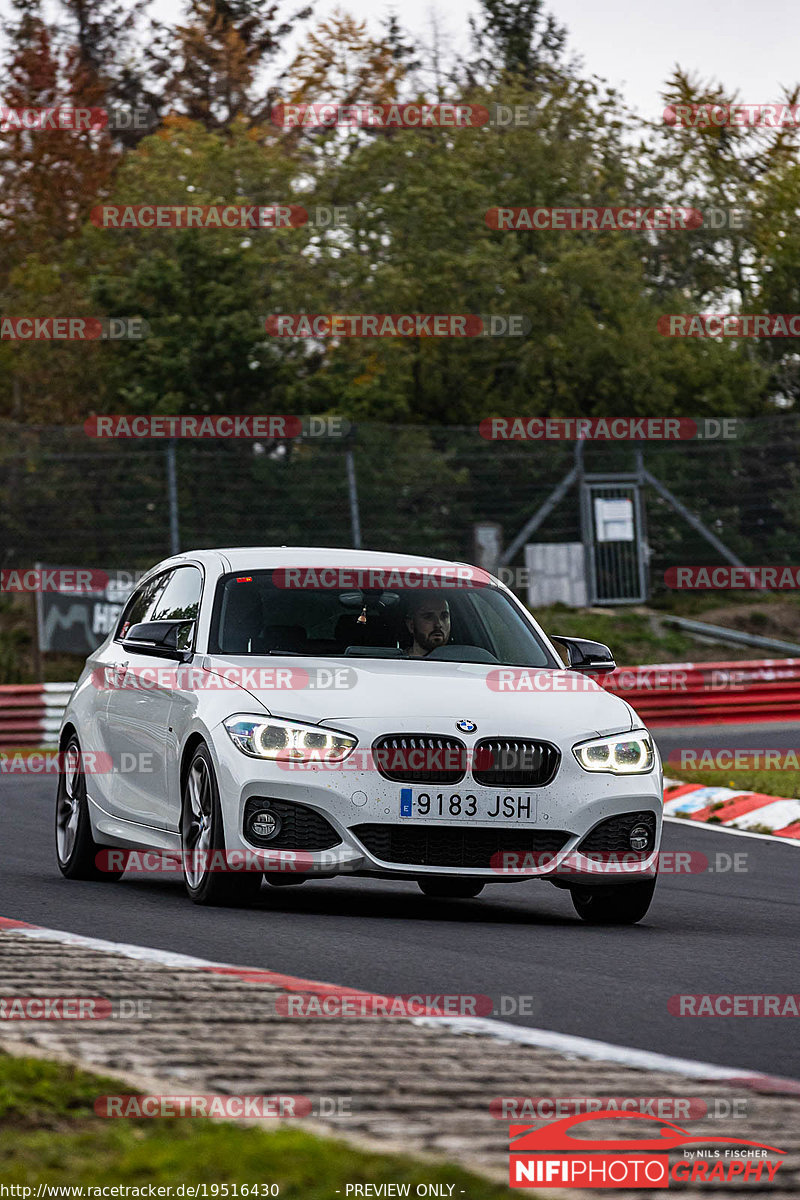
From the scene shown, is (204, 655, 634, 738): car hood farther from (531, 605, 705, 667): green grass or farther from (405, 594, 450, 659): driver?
(531, 605, 705, 667): green grass

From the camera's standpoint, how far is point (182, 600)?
10664mm

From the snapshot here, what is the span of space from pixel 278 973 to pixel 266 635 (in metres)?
3.23

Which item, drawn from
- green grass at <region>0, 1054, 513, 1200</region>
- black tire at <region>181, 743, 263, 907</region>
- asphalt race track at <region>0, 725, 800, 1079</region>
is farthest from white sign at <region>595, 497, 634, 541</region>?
green grass at <region>0, 1054, 513, 1200</region>

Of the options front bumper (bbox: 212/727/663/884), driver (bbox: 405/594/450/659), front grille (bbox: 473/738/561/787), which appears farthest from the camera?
driver (bbox: 405/594/450/659)

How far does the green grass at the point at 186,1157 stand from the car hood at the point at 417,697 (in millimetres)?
4540

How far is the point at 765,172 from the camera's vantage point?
46.3 metres

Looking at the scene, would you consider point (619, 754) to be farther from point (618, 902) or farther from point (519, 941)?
point (519, 941)

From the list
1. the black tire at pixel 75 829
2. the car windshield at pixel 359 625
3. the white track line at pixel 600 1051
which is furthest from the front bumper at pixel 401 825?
the white track line at pixel 600 1051

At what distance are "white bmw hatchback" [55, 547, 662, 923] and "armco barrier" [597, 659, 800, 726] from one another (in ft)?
47.1

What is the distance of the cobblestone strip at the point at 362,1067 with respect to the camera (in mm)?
4359

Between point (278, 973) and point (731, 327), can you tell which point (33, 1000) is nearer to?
point (278, 973)

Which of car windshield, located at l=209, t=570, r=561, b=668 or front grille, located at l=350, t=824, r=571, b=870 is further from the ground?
car windshield, located at l=209, t=570, r=561, b=668

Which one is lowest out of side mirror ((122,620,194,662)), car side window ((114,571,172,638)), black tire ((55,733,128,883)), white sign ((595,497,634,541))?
black tire ((55,733,128,883))

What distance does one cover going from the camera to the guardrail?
23.8 m
